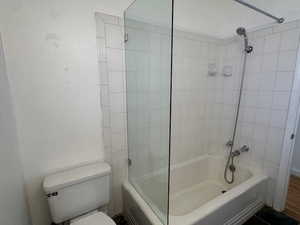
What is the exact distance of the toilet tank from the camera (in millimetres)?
1124

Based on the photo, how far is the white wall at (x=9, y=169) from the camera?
83cm

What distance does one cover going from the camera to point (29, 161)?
1.20 metres

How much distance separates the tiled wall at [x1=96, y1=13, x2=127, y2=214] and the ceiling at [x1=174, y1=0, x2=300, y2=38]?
79 centimetres

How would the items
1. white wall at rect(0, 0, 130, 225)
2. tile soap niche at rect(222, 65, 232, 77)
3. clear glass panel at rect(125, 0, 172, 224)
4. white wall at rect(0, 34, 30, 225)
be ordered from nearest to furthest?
white wall at rect(0, 34, 30, 225) < clear glass panel at rect(125, 0, 172, 224) < white wall at rect(0, 0, 130, 225) < tile soap niche at rect(222, 65, 232, 77)

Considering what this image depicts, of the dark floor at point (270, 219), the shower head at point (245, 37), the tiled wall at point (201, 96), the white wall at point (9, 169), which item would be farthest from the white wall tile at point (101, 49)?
the dark floor at point (270, 219)

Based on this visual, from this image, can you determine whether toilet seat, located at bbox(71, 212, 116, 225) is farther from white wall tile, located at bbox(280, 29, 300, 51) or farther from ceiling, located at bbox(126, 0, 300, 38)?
white wall tile, located at bbox(280, 29, 300, 51)

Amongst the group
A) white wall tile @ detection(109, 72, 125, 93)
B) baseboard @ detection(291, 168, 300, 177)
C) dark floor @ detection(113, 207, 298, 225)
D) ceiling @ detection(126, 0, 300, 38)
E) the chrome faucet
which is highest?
ceiling @ detection(126, 0, 300, 38)

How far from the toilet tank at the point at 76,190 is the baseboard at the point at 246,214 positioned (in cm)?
113

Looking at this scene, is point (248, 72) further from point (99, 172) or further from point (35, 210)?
point (35, 210)

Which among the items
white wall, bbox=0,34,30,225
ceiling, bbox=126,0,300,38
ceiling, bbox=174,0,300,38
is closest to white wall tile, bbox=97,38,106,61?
ceiling, bbox=126,0,300,38

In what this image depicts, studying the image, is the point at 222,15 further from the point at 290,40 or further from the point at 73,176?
the point at 73,176

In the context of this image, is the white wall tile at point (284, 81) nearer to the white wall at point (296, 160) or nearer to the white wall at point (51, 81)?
the white wall at point (296, 160)

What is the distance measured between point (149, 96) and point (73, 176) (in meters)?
0.87

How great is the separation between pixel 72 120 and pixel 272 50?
2.07 m
